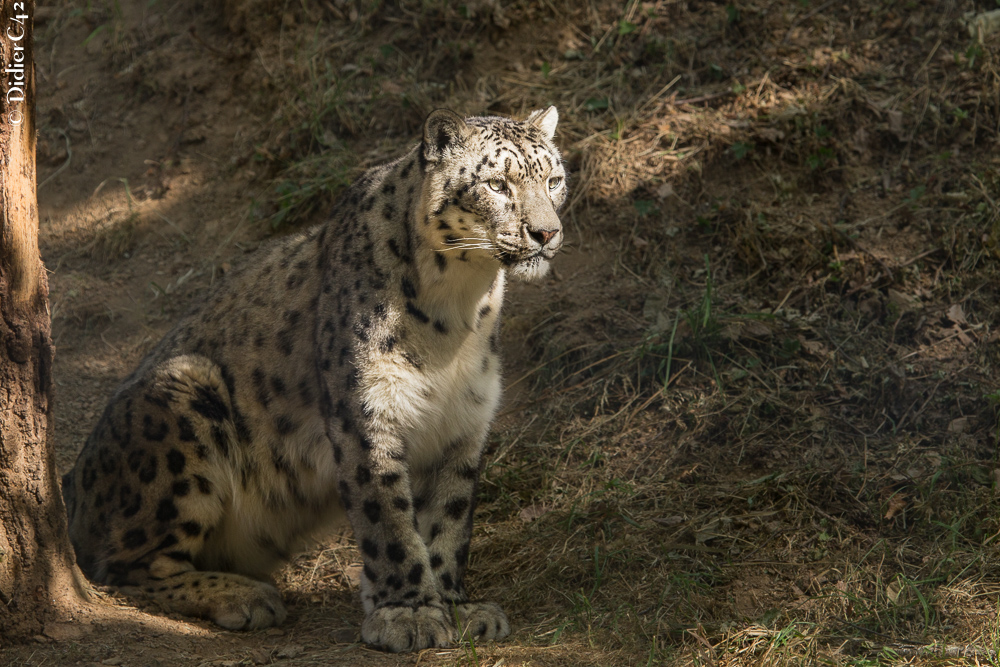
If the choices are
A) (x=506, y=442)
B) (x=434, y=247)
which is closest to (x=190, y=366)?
(x=434, y=247)

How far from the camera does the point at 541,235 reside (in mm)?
4469

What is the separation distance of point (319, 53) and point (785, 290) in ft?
15.5

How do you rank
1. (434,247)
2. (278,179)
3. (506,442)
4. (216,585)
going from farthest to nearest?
(278,179) < (506,442) < (216,585) < (434,247)

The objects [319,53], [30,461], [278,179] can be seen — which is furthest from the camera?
[319,53]

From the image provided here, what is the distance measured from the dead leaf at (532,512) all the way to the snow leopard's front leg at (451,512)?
2.78 feet

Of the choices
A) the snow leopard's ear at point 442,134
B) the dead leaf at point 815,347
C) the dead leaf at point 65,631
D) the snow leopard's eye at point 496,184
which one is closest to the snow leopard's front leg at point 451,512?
the snow leopard's eye at point 496,184

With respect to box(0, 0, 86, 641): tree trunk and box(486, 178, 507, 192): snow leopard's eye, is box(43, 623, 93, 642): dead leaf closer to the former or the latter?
box(0, 0, 86, 641): tree trunk

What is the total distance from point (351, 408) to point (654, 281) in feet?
10.1

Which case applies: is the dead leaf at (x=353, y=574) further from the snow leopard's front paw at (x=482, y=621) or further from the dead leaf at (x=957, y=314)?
the dead leaf at (x=957, y=314)

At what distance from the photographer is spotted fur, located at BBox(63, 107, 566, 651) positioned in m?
4.65

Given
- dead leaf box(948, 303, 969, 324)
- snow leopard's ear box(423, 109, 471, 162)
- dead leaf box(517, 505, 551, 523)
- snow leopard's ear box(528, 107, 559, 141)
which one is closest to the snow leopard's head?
snow leopard's ear box(423, 109, 471, 162)

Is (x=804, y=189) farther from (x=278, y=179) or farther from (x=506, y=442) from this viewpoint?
(x=278, y=179)

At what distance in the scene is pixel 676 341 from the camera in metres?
6.48

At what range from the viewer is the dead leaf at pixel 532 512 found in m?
5.88
